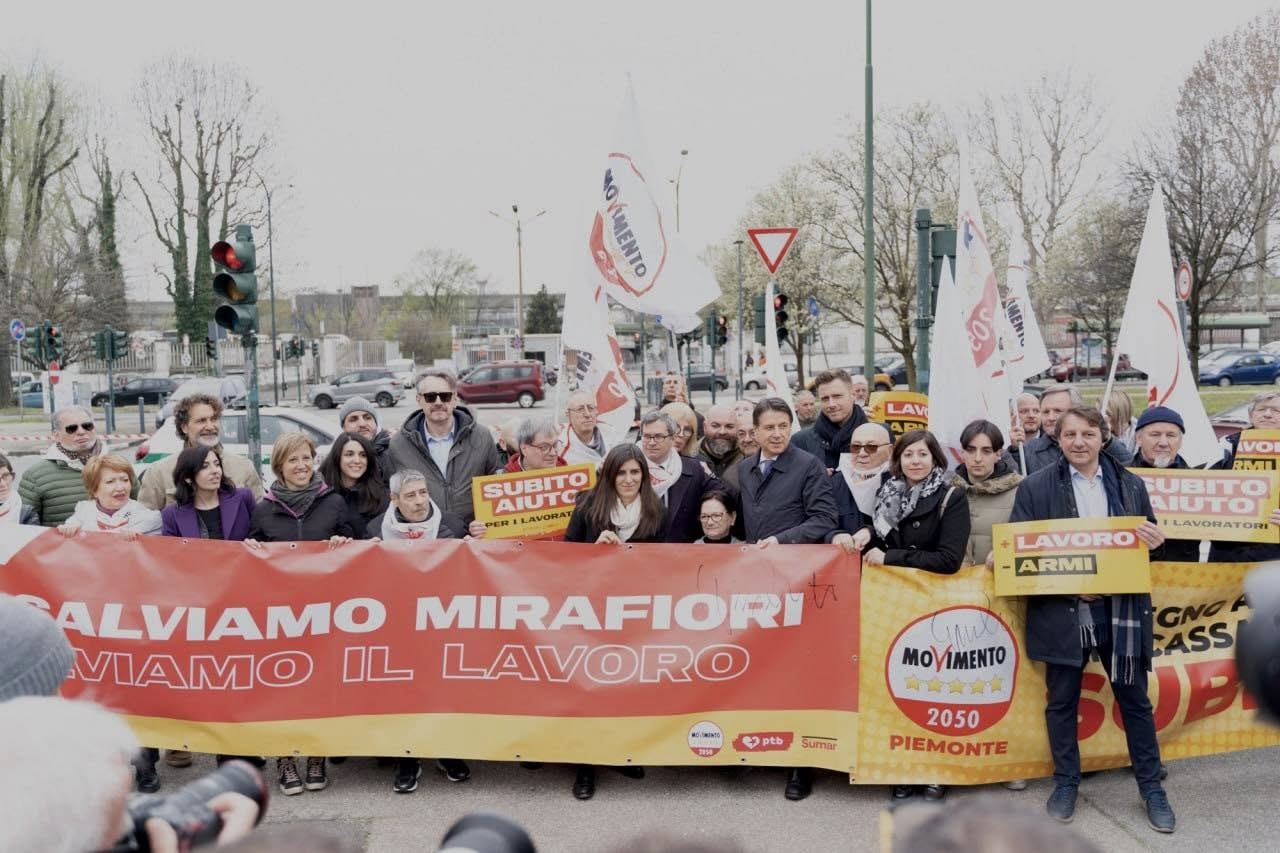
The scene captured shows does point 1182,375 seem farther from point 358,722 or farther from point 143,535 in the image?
point 143,535

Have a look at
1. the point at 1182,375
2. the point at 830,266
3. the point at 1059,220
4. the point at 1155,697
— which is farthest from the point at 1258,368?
the point at 1155,697

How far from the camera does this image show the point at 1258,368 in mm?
42344

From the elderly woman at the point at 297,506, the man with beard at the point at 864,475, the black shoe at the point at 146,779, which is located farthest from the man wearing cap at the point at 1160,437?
the black shoe at the point at 146,779

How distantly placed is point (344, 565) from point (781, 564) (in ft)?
7.06

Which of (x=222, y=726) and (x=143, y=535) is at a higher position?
(x=143, y=535)

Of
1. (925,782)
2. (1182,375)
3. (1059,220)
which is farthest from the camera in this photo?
(1059,220)

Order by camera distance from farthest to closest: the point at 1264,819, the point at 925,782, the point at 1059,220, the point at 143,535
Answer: the point at 1059,220 < the point at 143,535 < the point at 925,782 < the point at 1264,819

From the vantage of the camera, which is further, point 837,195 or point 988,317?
point 837,195

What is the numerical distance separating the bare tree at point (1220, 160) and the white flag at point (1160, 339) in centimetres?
2239

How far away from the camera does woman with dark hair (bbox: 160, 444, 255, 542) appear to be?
5.84m

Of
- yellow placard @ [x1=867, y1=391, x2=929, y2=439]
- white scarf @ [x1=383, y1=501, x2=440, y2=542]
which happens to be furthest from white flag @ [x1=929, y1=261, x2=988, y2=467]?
white scarf @ [x1=383, y1=501, x2=440, y2=542]

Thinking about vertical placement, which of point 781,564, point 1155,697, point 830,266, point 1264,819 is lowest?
point 1264,819

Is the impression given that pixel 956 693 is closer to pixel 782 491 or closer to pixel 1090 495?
pixel 1090 495

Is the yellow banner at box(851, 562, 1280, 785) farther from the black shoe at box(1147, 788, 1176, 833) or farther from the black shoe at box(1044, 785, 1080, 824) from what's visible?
the black shoe at box(1147, 788, 1176, 833)
